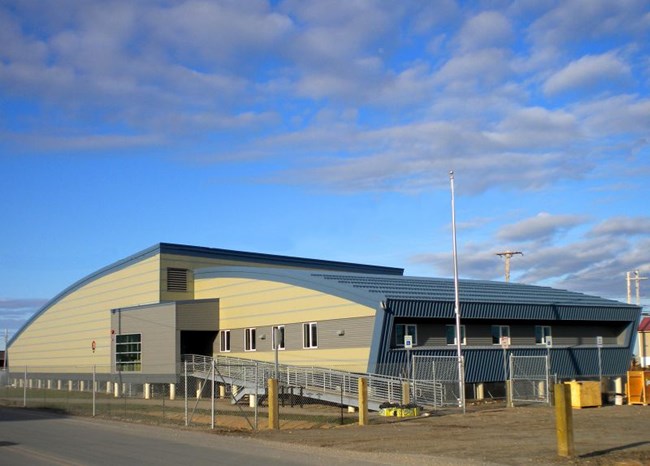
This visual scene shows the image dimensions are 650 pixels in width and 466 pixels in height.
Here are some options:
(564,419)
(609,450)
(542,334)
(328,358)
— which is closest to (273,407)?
(609,450)

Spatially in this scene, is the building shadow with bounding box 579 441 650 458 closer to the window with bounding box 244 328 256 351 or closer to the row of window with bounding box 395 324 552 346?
the row of window with bounding box 395 324 552 346

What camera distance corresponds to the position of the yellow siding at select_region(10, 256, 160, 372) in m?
51.3

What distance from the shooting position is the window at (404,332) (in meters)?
37.6

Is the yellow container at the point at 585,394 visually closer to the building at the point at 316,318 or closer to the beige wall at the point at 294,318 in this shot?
the building at the point at 316,318

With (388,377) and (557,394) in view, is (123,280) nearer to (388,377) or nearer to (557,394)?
(388,377)

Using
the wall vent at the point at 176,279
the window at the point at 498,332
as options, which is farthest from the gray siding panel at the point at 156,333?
the window at the point at 498,332

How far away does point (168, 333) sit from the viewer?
153 feet

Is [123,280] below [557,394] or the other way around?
the other way around

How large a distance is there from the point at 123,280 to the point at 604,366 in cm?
3010

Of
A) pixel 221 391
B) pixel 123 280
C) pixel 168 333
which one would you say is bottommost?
pixel 221 391

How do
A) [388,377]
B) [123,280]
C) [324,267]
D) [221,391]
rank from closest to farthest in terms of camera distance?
1. [388,377]
2. [221,391]
3. [123,280]
4. [324,267]

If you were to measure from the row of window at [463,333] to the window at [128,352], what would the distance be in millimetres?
18584

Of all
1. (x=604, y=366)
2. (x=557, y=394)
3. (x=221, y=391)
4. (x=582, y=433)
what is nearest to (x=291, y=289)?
(x=221, y=391)

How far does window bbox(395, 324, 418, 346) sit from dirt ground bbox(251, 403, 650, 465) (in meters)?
6.94
